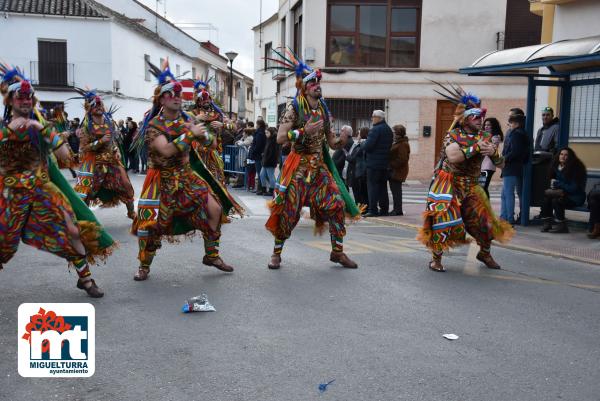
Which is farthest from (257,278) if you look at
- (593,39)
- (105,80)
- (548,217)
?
(105,80)

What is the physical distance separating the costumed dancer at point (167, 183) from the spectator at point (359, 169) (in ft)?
20.1

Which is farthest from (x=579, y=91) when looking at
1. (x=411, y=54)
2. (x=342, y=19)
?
(x=342, y=19)

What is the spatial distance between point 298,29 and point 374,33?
3.49 metres

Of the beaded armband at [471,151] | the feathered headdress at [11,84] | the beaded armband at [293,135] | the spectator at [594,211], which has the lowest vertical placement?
the spectator at [594,211]

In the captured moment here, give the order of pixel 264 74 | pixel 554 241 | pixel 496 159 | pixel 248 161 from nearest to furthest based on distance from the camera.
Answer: pixel 496 159 → pixel 554 241 → pixel 248 161 → pixel 264 74

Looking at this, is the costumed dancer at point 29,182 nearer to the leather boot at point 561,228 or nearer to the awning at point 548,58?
the awning at point 548,58

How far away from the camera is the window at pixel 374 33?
20672 millimetres

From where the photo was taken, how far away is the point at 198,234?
31.6 feet

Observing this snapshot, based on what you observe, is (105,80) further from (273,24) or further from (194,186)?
(194,186)

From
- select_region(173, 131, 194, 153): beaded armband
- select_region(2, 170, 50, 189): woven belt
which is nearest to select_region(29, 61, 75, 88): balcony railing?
select_region(173, 131, 194, 153): beaded armband

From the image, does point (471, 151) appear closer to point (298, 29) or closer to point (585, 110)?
point (585, 110)

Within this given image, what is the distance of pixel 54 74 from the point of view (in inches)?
1298

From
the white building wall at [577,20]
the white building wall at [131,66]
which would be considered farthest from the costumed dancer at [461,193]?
the white building wall at [131,66]

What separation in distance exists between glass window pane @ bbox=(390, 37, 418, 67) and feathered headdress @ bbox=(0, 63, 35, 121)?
54.5 ft
